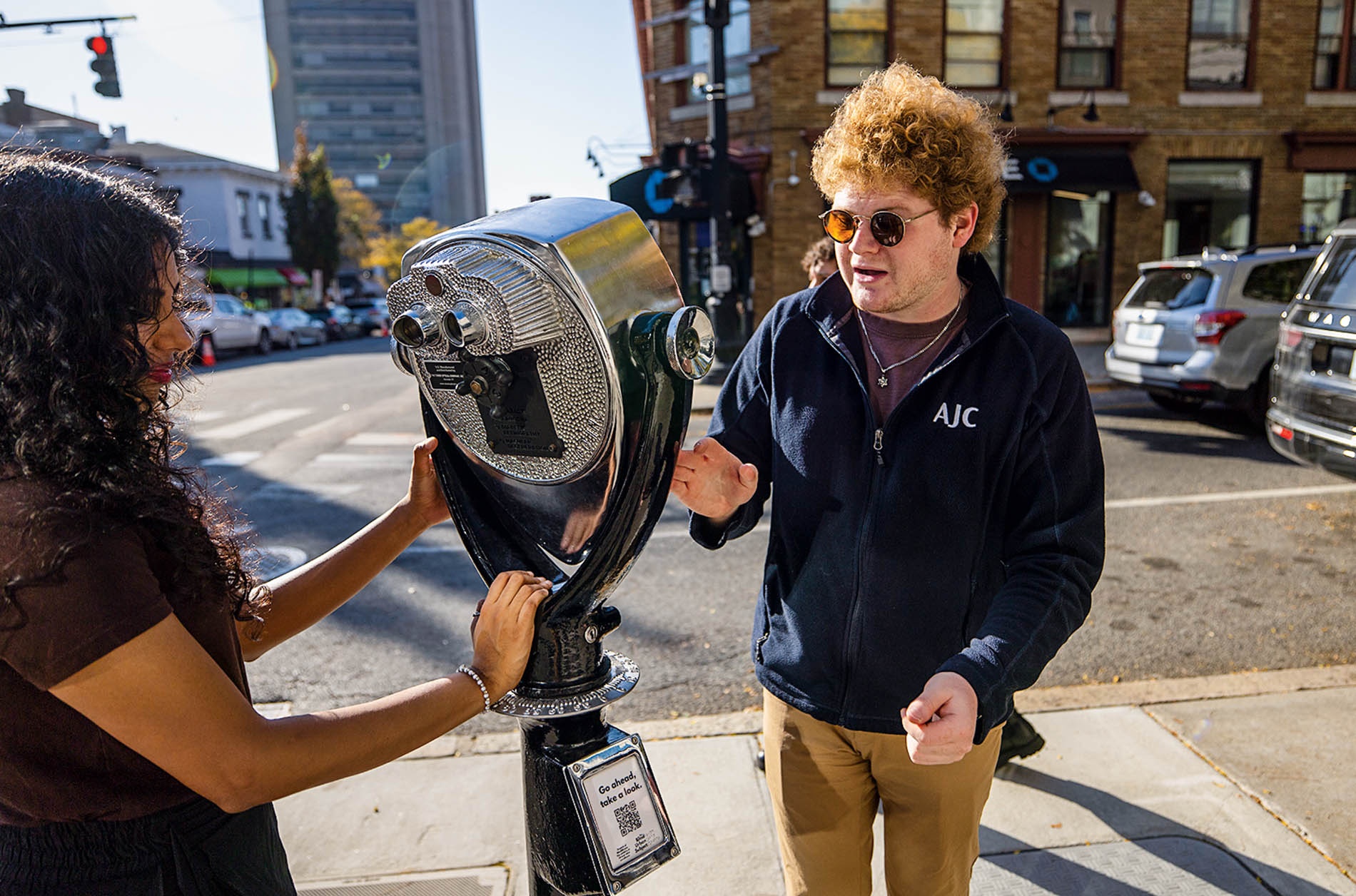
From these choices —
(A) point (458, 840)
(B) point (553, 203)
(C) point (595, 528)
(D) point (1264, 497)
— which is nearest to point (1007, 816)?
(A) point (458, 840)

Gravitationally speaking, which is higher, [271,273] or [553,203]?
[553,203]

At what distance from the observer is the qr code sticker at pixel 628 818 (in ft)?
4.53

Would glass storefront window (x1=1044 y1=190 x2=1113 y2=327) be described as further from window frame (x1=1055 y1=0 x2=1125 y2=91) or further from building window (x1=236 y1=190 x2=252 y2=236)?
building window (x1=236 y1=190 x2=252 y2=236)

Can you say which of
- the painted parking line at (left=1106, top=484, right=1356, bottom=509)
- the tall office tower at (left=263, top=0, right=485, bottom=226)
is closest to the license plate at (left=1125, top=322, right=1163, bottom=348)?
the painted parking line at (left=1106, top=484, right=1356, bottom=509)

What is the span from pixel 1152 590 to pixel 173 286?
14.7ft

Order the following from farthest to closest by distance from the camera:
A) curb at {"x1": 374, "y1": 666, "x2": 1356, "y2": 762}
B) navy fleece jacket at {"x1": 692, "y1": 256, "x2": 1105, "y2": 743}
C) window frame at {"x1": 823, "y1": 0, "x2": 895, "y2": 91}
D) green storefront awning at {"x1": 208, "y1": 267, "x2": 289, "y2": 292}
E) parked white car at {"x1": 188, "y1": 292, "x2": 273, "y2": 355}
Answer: green storefront awning at {"x1": 208, "y1": 267, "x2": 289, "y2": 292}
parked white car at {"x1": 188, "y1": 292, "x2": 273, "y2": 355}
window frame at {"x1": 823, "y1": 0, "x2": 895, "y2": 91}
curb at {"x1": 374, "y1": 666, "x2": 1356, "y2": 762}
navy fleece jacket at {"x1": 692, "y1": 256, "x2": 1105, "y2": 743}

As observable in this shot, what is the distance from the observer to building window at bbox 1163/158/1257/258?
46.9 feet

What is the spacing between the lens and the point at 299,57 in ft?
302

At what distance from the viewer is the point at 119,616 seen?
1018 millimetres

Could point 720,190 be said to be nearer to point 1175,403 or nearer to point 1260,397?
point 1175,403

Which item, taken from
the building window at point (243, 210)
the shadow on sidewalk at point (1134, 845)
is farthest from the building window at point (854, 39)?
the building window at point (243, 210)

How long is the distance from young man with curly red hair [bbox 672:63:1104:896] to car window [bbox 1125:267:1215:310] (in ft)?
25.1

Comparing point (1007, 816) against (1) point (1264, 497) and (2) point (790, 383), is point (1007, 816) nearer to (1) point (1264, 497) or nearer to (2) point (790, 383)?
(2) point (790, 383)

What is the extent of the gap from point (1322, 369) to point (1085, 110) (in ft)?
32.7
